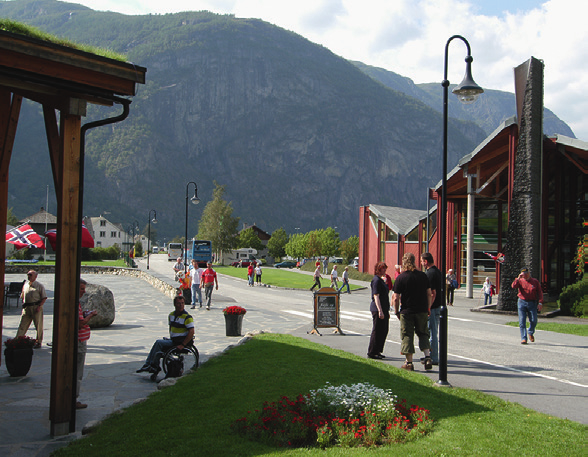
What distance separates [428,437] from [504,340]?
9461 mm

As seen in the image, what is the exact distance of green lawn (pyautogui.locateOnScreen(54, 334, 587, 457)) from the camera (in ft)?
16.5

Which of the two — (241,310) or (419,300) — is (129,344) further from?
(419,300)

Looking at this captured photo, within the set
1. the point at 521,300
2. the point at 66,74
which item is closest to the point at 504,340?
the point at 521,300

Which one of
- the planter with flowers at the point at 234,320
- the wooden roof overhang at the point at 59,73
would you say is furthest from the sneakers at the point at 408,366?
the wooden roof overhang at the point at 59,73

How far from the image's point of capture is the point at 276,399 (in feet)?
21.5

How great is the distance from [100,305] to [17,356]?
21.4ft

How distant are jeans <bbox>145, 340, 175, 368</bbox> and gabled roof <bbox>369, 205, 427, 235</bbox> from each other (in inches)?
1449

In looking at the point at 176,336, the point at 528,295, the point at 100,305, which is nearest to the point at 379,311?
the point at 176,336

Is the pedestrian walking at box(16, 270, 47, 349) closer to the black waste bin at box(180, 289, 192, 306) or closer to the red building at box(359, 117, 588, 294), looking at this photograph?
the black waste bin at box(180, 289, 192, 306)

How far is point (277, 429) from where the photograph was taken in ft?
18.1

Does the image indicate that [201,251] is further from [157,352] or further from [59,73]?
[59,73]

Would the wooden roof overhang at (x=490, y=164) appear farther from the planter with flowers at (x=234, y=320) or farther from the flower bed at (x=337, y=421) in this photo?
the flower bed at (x=337, y=421)

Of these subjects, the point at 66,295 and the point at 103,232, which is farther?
the point at 103,232

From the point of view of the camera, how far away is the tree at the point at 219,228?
328 feet
